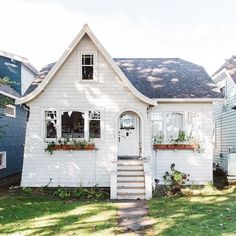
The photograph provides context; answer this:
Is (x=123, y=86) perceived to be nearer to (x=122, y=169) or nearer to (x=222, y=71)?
(x=122, y=169)

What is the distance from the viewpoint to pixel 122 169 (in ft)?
49.9

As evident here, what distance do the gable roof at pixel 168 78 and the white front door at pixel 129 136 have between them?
4.33ft

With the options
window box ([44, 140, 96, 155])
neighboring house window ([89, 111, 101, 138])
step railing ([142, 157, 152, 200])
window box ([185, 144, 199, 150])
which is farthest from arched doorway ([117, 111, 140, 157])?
window box ([185, 144, 199, 150])

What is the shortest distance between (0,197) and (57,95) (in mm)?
4718

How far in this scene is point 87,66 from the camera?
15828 mm

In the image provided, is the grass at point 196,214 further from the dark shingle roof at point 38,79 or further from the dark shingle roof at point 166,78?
the dark shingle roof at point 38,79

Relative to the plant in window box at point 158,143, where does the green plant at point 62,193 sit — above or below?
below

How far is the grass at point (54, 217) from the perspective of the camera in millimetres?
9164

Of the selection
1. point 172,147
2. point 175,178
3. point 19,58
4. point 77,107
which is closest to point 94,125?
point 77,107

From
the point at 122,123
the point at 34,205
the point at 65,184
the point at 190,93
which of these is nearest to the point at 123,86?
the point at 122,123

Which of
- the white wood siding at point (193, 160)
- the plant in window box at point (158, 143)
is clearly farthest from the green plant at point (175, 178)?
the plant in window box at point (158, 143)

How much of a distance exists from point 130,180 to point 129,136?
108 inches

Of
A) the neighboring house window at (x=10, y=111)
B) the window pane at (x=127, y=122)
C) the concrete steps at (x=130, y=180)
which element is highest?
the neighboring house window at (x=10, y=111)

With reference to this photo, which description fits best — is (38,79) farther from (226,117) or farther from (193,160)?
(226,117)
